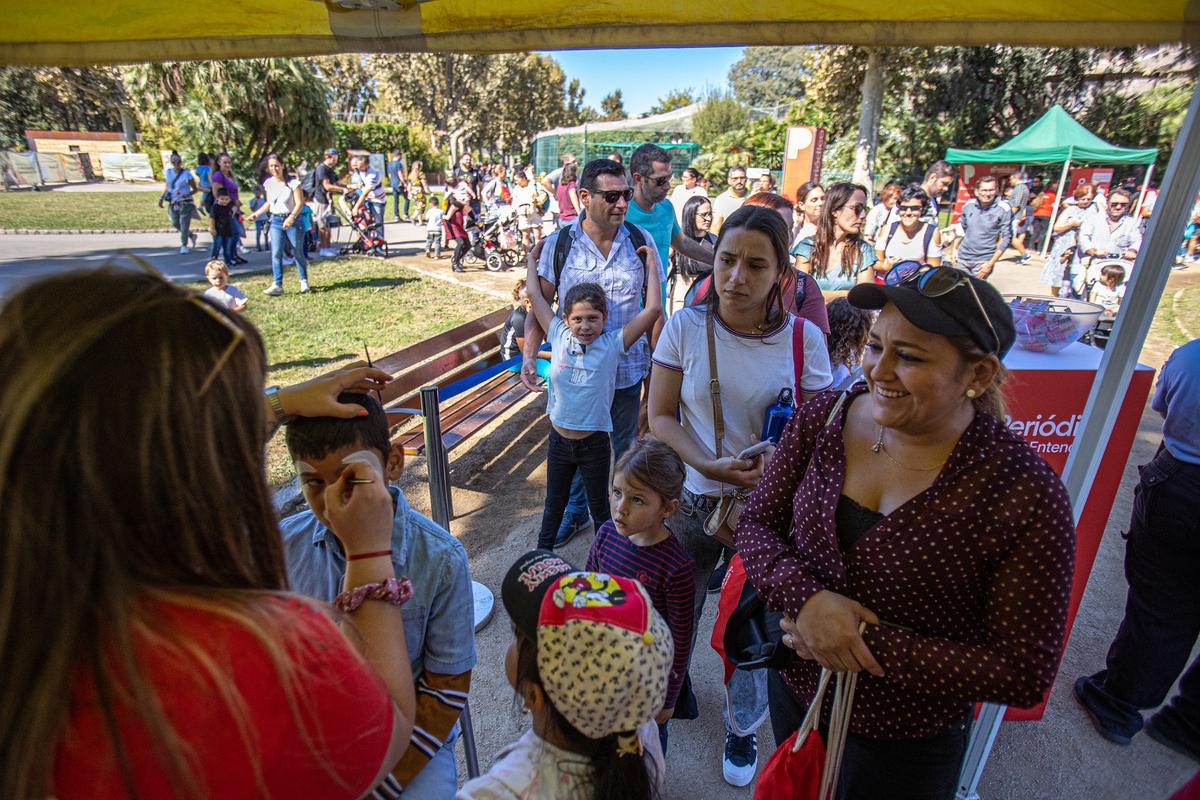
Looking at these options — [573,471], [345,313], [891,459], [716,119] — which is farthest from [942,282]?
[716,119]

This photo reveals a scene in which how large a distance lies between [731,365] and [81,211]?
25954 millimetres

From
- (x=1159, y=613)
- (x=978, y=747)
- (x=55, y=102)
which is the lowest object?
(x=978, y=747)

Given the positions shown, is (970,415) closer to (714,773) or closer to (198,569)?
(198,569)

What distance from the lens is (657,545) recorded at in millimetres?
2260

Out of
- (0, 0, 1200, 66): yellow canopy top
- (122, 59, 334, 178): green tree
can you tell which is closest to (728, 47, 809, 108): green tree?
(122, 59, 334, 178): green tree

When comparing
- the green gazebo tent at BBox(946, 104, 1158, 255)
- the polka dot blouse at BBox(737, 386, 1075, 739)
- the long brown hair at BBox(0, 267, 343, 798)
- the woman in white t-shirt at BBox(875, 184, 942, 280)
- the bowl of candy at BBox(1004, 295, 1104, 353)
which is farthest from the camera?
the green gazebo tent at BBox(946, 104, 1158, 255)

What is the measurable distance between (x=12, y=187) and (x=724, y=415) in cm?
4096

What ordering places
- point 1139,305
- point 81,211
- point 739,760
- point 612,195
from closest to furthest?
point 1139,305
point 739,760
point 612,195
point 81,211

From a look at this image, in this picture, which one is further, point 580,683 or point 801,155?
point 801,155

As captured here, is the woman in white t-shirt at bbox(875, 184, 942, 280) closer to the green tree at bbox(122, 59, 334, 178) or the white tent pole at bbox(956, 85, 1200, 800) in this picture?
the white tent pole at bbox(956, 85, 1200, 800)

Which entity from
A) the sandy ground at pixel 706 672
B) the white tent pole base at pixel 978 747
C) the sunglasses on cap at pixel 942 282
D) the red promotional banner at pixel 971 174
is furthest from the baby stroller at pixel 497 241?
the red promotional banner at pixel 971 174

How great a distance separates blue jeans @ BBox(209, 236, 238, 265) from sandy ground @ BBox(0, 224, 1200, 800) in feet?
29.6

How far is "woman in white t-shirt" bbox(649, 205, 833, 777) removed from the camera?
2289mm

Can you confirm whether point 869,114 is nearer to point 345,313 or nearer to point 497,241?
point 497,241
